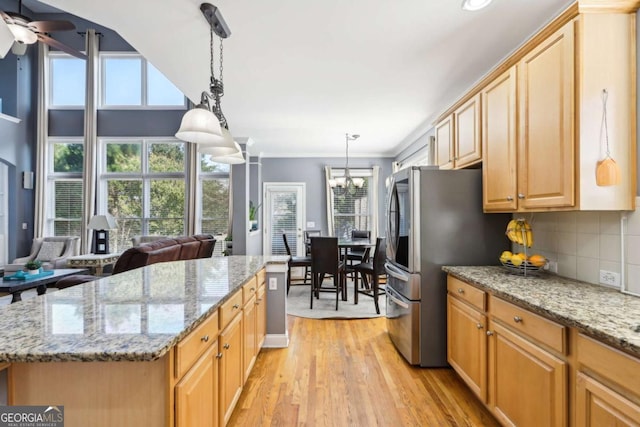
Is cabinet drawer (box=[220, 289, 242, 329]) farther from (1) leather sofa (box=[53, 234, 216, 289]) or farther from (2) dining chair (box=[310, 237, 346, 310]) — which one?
(2) dining chair (box=[310, 237, 346, 310])

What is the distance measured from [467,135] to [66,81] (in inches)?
325

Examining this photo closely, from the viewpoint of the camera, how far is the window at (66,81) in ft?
21.5

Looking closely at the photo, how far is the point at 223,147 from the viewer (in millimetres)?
2562

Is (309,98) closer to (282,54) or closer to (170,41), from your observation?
(282,54)

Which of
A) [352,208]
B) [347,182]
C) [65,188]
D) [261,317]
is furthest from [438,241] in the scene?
[65,188]

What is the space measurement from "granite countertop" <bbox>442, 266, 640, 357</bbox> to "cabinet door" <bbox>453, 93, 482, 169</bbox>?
976 mm

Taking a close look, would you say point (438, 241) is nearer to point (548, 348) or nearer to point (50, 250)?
point (548, 348)

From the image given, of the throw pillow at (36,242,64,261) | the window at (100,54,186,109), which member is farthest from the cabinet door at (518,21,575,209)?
the throw pillow at (36,242,64,261)

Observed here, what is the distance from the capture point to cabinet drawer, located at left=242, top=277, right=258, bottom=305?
6.68ft

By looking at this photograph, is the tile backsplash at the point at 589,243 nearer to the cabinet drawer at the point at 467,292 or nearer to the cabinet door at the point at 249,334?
the cabinet drawer at the point at 467,292

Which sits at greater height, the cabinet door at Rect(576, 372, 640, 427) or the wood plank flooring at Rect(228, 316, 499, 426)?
the cabinet door at Rect(576, 372, 640, 427)

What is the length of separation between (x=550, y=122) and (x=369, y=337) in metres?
2.51

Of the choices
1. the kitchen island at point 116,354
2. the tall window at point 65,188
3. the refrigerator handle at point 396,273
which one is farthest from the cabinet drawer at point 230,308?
the tall window at point 65,188

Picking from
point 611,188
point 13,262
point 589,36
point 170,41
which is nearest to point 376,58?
point 589,36
